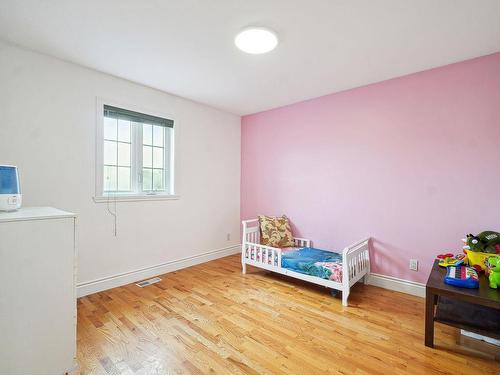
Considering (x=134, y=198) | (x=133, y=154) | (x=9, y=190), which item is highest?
(x=133, y=154)

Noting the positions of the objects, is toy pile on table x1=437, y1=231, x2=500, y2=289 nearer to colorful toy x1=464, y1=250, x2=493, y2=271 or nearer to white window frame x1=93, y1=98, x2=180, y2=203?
colorful toy x1=464, y1=250, x2=493, y2=271

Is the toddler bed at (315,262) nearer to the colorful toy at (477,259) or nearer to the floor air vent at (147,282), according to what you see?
the colorful toy at (477,259)

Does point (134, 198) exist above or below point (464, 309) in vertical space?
above

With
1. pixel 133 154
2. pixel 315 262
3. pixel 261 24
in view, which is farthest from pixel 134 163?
pixel 315 262

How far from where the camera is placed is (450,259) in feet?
7.07

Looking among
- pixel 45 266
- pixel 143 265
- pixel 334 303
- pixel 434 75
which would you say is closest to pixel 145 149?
pixel 143 265

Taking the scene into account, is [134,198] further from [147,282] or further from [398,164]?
[398,164]

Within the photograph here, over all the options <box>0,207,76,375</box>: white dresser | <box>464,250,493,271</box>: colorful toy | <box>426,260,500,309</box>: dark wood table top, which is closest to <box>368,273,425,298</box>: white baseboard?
<box>464,250,493,271</box>: colorful toy

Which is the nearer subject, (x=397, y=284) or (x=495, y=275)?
(x=495, y=275)

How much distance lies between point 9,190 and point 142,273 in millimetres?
1784

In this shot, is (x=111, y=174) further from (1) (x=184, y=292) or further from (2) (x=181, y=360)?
(2) (x=181, y=360)

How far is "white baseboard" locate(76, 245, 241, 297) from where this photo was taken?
252 cm

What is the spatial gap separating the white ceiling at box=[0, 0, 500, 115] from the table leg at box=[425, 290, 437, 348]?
1991 millimetres

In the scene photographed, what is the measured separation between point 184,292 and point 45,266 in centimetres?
148
